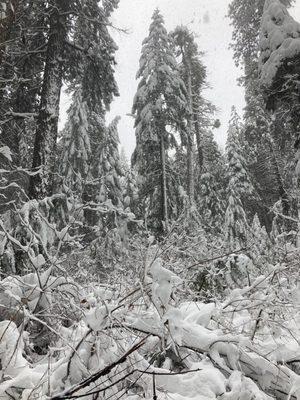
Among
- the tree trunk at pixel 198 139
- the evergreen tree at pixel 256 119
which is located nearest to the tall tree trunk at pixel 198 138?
the tree trunk at pixel 198 139

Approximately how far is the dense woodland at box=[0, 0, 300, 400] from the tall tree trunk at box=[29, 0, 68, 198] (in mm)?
30

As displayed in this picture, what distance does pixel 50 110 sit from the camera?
8.11 metres

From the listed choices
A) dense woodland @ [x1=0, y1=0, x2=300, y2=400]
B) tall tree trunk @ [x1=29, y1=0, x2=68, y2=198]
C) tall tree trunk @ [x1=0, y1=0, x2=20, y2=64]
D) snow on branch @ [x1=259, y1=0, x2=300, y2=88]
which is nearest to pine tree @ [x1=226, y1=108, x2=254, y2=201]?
dense woodland @ [x1=0, y1=0, x2=300, y2=400]

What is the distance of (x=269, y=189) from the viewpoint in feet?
91.6

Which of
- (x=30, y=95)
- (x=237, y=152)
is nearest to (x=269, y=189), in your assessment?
(x=237, y=152)

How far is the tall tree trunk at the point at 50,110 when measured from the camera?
7.52 m

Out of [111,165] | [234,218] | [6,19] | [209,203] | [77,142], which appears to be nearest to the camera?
[6,19]

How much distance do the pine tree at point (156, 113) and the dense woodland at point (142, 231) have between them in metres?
0.07

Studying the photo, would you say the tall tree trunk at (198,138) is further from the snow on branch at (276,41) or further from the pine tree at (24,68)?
the pine tree at (24,68)

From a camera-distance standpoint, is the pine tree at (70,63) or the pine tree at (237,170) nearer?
the pine tree at (70,63)

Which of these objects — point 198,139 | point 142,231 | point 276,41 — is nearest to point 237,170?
point 198,139

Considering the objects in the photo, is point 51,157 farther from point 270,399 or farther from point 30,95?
point 270,399

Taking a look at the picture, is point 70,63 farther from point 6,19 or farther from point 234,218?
point 234,218

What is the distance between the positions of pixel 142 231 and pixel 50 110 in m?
7.73
